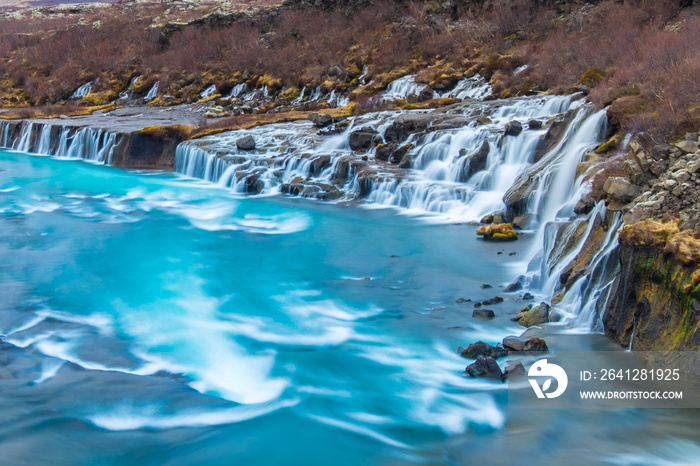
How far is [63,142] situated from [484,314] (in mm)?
22139

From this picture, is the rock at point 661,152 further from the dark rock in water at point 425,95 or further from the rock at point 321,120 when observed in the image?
the dark rock in water at point 425,95

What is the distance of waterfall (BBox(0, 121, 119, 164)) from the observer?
23.9 meters

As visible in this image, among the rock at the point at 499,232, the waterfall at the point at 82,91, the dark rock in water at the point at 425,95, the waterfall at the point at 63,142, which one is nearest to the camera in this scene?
the rock at the point at 499,232

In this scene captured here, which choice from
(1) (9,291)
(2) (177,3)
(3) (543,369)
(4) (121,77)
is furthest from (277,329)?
(2) (177,3)

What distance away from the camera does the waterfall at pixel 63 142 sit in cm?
2388

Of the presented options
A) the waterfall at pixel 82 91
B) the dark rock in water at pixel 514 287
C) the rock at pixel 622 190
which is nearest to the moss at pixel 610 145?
the rock at pixel 622 190

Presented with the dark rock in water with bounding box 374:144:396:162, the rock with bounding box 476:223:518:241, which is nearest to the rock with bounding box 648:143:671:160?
the rock with bounding box 476:223:518:241

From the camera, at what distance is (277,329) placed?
9156 millimetres

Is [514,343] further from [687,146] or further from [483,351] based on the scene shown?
[687,146]

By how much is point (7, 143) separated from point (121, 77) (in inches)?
397

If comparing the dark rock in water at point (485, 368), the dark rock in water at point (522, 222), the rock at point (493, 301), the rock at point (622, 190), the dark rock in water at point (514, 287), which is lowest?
the dark rock in water at point (485, 368)

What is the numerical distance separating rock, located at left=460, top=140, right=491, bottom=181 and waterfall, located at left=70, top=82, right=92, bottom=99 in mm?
27792

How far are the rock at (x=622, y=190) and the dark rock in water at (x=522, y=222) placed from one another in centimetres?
359

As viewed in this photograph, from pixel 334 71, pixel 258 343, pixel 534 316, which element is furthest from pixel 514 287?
pixel 334 71
